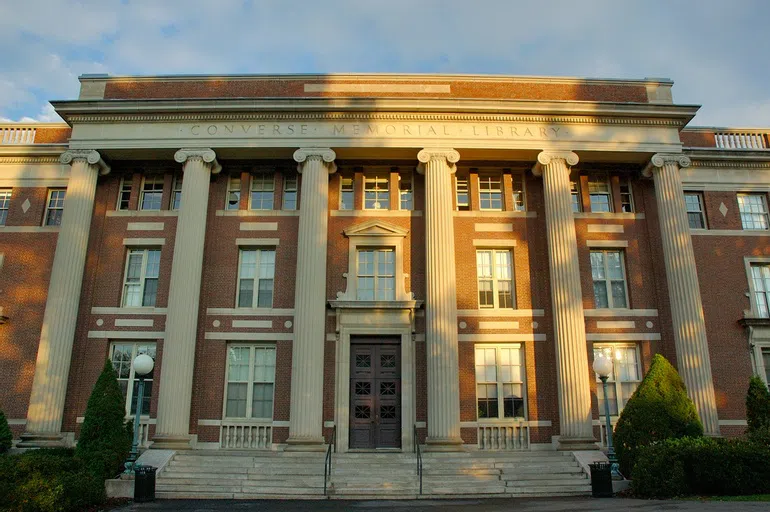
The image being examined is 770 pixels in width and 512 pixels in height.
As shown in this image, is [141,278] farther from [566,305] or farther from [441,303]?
[566,305]

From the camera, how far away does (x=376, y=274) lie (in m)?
23.9

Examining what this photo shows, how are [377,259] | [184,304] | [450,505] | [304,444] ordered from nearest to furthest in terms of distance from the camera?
[450,505], [304,444], [184,304], [377,259]

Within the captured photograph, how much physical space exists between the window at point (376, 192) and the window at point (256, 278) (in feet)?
13.5

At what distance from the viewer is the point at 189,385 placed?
21578 millimetres

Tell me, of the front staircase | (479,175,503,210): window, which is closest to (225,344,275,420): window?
the front staircase

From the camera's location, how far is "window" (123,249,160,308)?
78.5 ft

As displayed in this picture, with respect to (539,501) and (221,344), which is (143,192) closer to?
(221,344)

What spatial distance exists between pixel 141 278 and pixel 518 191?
14641 millimetres

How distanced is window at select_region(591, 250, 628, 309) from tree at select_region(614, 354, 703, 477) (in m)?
5.75

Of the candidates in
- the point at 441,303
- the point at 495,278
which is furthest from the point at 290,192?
the point at 495,278

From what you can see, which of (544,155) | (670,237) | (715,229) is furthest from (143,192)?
(715,229)

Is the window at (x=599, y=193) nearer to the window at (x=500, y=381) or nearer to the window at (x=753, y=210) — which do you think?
the window at (x=753, y=210)

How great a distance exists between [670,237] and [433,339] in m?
9.41

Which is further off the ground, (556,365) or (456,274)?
(456,274)
